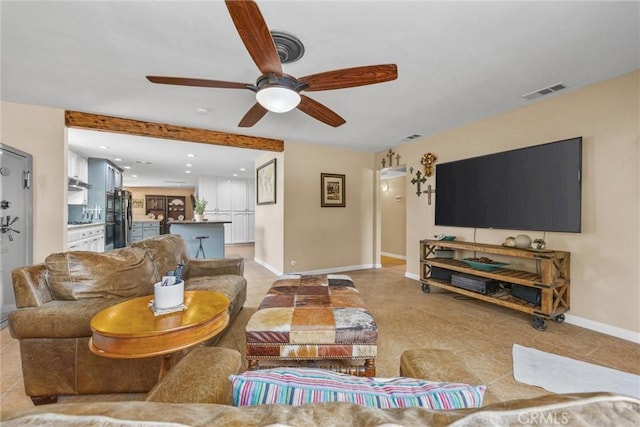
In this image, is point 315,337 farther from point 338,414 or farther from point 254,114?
point 254,114

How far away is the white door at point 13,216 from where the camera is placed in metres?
2.75

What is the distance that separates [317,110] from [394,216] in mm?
5258

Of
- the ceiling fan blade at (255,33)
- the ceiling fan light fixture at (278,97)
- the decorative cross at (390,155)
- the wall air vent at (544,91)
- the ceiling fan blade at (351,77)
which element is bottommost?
the ceiling fan light fixture at (278,97)

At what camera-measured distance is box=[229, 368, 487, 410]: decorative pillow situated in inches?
22.5

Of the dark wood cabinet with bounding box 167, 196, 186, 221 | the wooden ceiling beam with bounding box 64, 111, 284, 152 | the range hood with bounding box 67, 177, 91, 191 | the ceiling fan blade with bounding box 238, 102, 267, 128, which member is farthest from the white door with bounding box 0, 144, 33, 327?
the dark wood cabinet with bounding box 167, 196, 186, 221

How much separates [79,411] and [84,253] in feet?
6.43

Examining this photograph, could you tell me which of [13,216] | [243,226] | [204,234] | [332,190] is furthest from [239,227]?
[13,216]

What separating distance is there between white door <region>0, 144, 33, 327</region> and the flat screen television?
17.2 ft

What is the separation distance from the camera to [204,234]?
18.2 feet

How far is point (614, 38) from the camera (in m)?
1.92

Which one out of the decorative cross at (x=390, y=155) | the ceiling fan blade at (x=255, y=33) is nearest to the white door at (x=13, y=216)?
the ceiling fan blade at (x=255, y=33)

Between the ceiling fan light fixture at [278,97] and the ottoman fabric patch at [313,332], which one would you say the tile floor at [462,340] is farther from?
the ceiling fan light fixture at [278,97]

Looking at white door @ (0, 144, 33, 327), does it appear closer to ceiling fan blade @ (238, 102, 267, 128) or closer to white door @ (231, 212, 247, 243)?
ceiling fan blade @ (238, 102, 267, 128)

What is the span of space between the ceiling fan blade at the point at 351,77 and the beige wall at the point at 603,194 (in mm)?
2371
